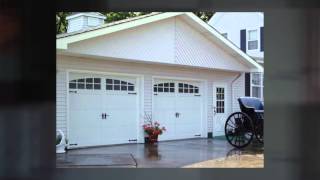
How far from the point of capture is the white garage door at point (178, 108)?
12617mm

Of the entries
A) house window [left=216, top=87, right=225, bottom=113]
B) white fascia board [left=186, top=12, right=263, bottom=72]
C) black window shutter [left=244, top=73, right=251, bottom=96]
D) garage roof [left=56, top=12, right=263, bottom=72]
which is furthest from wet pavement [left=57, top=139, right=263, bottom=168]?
black window shutter [left=244, top=73, right=251, bottom=96]

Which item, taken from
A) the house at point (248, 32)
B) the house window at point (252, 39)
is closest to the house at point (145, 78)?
the house at point (248, 32)

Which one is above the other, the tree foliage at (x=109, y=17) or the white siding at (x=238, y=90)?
the tree foliage at (x=109, y=17)

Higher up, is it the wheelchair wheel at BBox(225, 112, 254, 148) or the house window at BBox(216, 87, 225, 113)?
the house window at BBox(216, 87, 225, 113)

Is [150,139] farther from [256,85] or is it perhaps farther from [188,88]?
[256,85]

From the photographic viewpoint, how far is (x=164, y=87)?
12.8 m

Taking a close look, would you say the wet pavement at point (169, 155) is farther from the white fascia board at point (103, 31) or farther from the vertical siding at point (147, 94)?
the white fascia board at point (103, 31)

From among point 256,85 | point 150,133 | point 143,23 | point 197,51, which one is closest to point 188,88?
point 197,51

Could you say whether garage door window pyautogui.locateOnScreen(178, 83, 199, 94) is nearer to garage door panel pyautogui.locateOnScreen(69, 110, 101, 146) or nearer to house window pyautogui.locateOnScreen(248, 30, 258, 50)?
garage door panel pyautogui.locateOnScreen(69, 110, 101, 146)

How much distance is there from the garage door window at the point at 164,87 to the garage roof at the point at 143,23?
1.81 m

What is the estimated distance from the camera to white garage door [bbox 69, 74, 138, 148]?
35.0 feet

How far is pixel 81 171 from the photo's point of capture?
5816 millimetres
